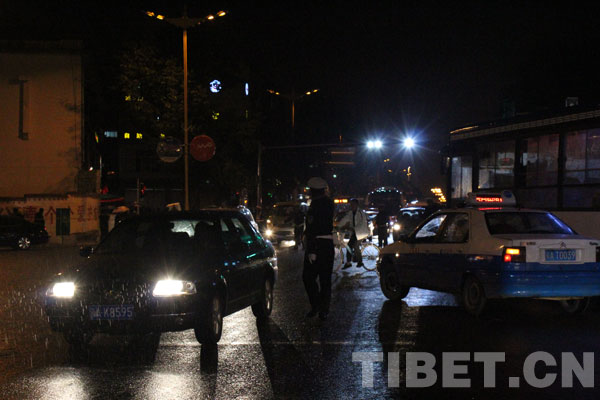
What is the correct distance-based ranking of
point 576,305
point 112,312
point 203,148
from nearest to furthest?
1. point 112,312
2. point 576,305
3. point 203,148

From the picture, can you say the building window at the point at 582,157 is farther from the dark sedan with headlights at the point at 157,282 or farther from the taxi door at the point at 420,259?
the dark sedan with headlights at the point at 157,282

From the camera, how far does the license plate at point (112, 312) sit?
7.84 metres

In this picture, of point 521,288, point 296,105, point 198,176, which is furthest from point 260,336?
point 296,105

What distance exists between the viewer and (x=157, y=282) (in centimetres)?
800

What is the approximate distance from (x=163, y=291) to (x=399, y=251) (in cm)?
551

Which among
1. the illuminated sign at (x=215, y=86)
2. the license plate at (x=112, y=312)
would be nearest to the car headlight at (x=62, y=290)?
the license plate at (x=112, y=312)

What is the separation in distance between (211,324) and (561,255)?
4.89 m

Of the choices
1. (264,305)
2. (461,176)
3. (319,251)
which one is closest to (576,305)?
(319,251)

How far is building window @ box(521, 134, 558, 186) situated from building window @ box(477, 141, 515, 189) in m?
0.51

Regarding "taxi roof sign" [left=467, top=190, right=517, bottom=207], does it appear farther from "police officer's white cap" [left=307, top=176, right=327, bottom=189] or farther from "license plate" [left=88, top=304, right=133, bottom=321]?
"license plate" [left=88, top=304, right=133, bottom=321]

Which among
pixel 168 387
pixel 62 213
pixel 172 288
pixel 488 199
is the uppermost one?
pixel 488 199

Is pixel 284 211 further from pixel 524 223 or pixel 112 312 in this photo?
pixel 112 312

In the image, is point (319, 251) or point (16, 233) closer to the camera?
point (319, 251)

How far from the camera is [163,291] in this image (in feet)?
26.2
